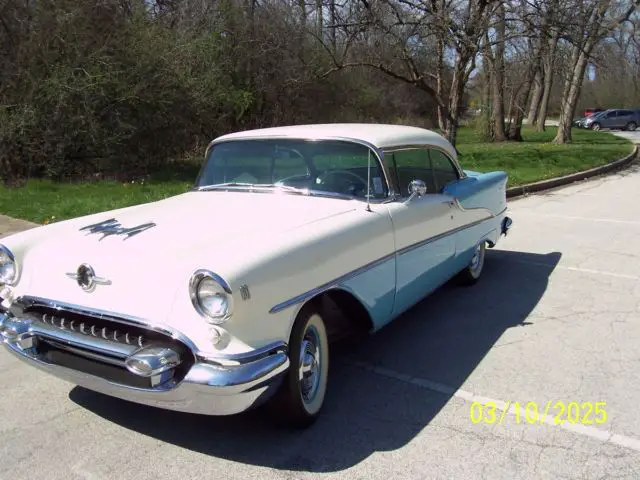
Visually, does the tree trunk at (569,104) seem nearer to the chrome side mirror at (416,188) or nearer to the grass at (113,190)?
the grass at (113,190)

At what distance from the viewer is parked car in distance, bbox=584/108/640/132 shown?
151ft

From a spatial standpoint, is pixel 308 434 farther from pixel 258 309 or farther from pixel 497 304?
pixel 497 304

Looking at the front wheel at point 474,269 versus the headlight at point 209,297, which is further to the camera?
the front wheel at point 474,269

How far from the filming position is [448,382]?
385cm

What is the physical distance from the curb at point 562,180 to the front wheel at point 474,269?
650cm

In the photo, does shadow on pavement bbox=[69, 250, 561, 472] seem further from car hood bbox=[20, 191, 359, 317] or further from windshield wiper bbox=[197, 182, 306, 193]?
windshield wiper bbox=[197, 182, 306, 193]

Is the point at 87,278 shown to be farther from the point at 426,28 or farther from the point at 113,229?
the point at 426,28

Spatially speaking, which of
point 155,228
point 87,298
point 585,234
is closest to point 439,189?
point 155,228

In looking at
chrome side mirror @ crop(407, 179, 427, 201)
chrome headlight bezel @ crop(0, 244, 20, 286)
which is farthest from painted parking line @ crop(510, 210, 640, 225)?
chrome headlight bezel @ crop(0, 244, 20, 286)

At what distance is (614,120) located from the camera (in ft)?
152

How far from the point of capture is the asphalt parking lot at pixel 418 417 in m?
2.93

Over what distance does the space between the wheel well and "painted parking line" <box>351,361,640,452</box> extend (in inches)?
14.7

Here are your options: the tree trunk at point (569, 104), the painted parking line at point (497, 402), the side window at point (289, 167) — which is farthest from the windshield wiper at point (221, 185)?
the tree trunk at point (569, 104)

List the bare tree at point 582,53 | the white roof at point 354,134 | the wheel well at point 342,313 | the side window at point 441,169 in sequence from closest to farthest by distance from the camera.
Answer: the wheel well at point 342,313
the white roof at point 354,134
the side window at point 441,169
the bare tree at point 582,53
